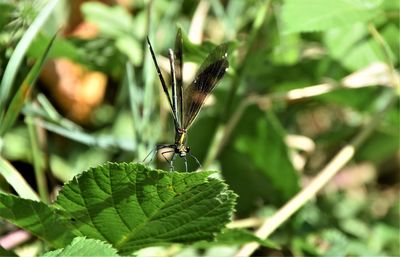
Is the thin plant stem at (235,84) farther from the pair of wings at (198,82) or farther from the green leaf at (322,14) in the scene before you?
the pair of wings at (198,82)

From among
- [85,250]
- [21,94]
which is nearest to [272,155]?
[21,94]

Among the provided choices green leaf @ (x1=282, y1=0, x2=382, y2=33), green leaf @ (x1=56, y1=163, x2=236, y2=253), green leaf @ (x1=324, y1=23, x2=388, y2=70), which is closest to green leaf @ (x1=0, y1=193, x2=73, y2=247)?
green leaf @ (x1=56, y1=163, x2=236, y2=253)

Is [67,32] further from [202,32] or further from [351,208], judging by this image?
[351,208]

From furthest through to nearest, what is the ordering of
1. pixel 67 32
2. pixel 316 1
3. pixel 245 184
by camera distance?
pixel 67 32
pixel 245 184
pixel 316 1

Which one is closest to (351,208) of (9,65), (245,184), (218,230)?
(245,184)

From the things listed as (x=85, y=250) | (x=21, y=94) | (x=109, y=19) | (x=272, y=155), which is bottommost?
(x=85, y=250)

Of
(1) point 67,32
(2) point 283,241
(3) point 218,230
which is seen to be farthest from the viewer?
(1) point 67,32

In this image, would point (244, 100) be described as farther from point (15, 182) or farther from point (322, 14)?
point (15, 182)
